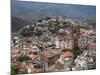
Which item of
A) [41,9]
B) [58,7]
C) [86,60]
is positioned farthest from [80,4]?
[86,60]

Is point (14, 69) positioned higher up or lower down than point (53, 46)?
lower down

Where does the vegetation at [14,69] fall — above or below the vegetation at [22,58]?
below

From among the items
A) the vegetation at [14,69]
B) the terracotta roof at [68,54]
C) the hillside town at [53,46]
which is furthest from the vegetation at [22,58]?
the terracotta roof at [68,54]

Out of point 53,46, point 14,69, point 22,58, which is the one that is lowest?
point 14,69

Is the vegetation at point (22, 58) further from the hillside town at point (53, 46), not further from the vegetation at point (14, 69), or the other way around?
the vegetation at point (14, 69)

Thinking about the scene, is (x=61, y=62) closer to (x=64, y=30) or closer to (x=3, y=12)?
(x=64, y=30)

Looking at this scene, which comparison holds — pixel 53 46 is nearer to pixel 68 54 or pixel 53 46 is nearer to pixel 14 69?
pixel 68 54

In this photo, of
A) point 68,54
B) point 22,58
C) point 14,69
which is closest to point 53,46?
point 68,54

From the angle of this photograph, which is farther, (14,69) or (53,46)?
(53,46)
